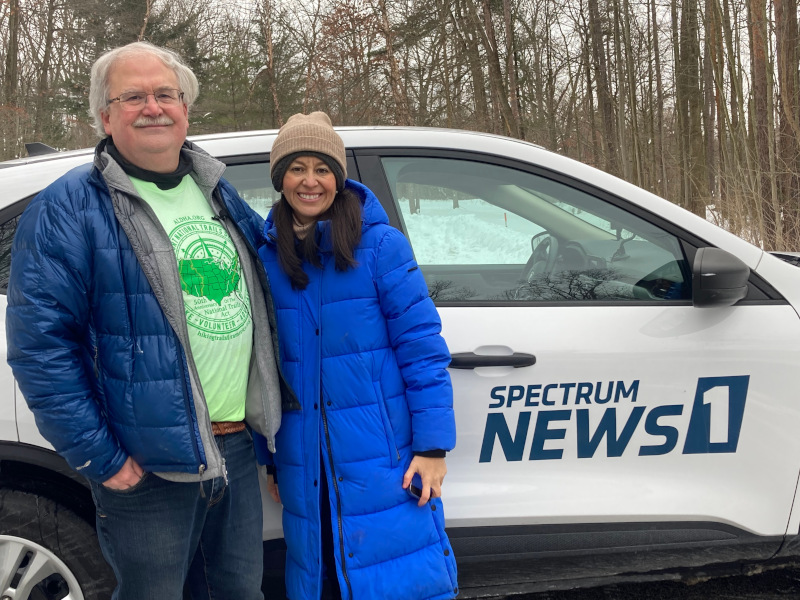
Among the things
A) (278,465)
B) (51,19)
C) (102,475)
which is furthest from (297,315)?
(51,19)

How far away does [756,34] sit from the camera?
8398 mm

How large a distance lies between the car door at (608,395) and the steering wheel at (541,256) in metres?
0.02

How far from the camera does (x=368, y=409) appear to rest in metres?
1.77

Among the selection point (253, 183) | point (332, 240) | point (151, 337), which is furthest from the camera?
point (253, 183)

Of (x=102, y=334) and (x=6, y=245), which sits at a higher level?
(x=6, y=245)

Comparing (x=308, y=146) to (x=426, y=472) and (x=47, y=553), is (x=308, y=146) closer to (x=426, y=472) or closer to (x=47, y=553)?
(x=426, y=472)

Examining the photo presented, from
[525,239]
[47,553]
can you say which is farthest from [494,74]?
[47,553]

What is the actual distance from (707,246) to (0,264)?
83.1 inches

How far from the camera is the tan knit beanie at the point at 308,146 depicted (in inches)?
70.2

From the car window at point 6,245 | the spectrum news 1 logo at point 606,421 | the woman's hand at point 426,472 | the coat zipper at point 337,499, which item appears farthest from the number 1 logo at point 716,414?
the car window at point 6,245

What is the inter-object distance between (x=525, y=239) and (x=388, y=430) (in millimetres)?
942

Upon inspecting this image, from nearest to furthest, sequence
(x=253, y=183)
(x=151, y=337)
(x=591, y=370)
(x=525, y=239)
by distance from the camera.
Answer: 1. (x=151, y=337)
2. (x=591, y=370)
3. (x=253, y=183)
4. (x=525, y=239)

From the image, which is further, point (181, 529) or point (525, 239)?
point (525, 239)

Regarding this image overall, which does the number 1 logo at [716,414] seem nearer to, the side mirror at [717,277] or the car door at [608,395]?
the car door at [608,395]
